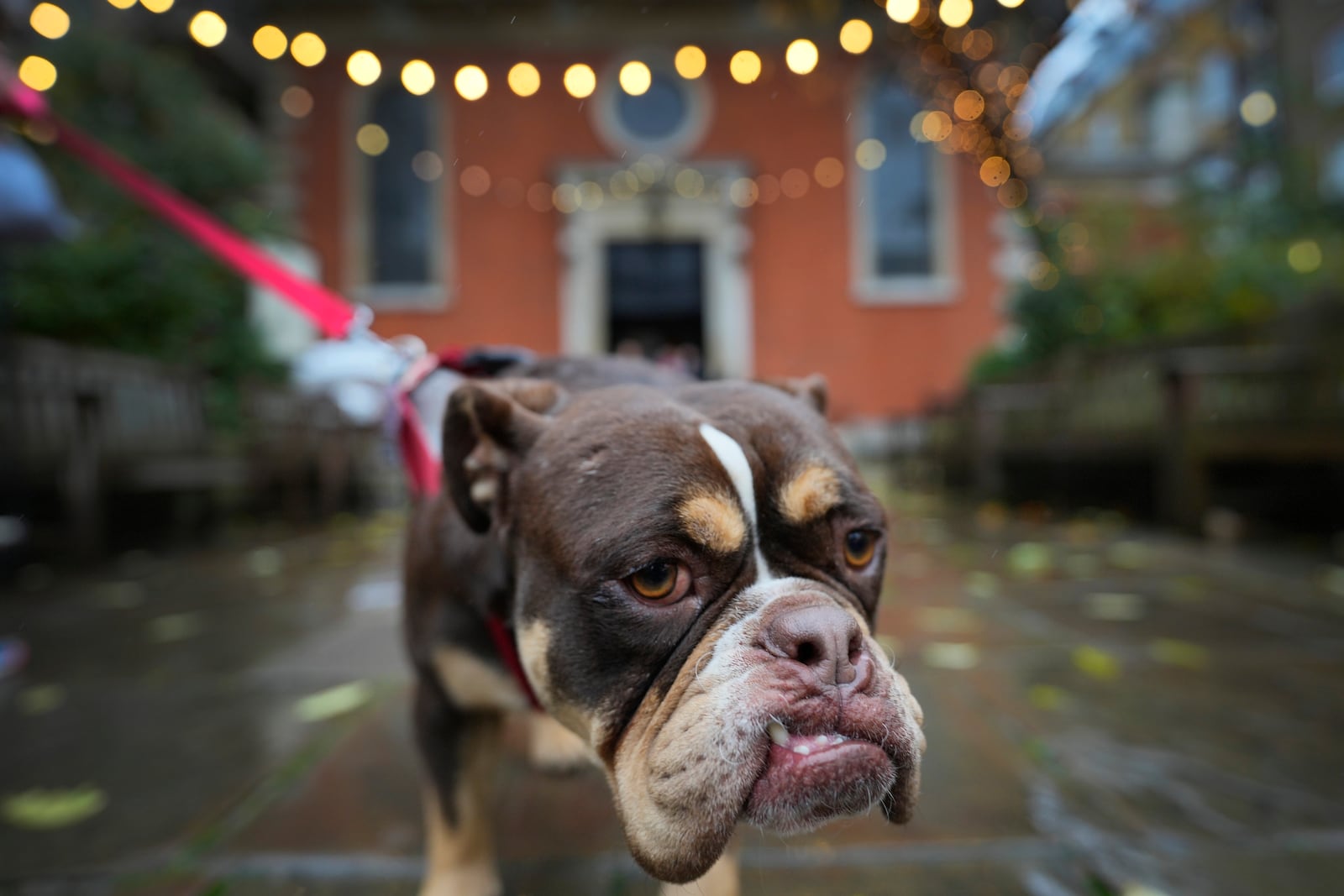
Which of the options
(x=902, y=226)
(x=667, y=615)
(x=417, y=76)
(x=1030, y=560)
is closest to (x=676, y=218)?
(x=902, y=226)

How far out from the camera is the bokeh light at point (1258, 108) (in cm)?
1291

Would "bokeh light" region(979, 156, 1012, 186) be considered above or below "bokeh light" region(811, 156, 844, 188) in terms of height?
below

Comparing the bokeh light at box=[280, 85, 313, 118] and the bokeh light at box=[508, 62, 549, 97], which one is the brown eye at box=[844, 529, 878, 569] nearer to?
the bokeh light at box=[508, 62, 549, 97]

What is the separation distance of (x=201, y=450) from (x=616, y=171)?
31.8 ft

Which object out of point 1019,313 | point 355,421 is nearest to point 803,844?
point 355,421

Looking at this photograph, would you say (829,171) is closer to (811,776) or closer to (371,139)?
(371,139)

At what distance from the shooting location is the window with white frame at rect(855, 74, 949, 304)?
15.4m

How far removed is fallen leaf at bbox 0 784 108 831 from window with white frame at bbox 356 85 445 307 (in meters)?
13.7

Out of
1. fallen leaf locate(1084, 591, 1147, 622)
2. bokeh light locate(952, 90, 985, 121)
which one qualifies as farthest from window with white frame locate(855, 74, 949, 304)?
fallen leaf locate(1084, 591, 1147, 622)

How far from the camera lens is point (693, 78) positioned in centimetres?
945

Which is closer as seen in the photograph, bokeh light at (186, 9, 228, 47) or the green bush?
bokeh light at (186, 9, 228, 47)

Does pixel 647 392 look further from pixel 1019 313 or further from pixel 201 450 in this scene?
pixel 1019 313

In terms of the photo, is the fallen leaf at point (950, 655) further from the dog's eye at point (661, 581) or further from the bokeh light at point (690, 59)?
the bokeh light at point (690, 59)

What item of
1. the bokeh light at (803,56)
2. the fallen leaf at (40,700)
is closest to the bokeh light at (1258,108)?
the bokeh light at (803,56)
